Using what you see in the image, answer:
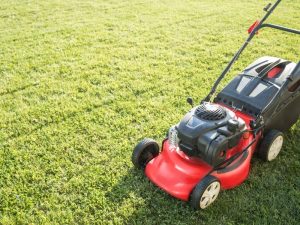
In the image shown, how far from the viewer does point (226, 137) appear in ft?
8.57

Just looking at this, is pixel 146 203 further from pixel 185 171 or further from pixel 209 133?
pixel 209 133

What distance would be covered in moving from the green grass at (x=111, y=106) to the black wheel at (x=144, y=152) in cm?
11

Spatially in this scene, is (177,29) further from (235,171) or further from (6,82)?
(235,171)

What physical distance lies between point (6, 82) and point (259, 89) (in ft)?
10.8

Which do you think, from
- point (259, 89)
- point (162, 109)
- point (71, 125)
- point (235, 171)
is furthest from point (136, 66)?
point (235, 171)

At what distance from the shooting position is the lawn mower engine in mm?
2580

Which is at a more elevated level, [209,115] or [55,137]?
[209,115]

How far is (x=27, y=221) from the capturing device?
109 inches

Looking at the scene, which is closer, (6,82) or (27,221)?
(27,221)

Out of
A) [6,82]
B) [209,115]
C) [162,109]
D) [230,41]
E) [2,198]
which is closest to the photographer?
[209,115]

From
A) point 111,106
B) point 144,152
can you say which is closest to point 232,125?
point 144,152

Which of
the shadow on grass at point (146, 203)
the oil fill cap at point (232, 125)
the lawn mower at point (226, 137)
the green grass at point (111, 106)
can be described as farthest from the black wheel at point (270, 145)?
the shadow on grass at point (146, 203)

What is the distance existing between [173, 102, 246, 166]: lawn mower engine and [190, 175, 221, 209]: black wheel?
130 mm

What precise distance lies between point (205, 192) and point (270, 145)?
0.80 metres
